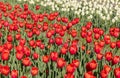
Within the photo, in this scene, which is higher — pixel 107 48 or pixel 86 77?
pixel 86 77

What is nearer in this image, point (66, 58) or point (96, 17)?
point (66, 58)

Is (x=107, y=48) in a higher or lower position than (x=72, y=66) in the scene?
lower

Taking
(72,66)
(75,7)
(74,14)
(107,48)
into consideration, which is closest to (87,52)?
(107,48)

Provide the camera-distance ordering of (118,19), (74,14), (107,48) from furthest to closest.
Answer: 1. (74,14)
2. (118,19)
3. (107,48)

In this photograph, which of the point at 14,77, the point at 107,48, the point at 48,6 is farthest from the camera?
the point at 48,6

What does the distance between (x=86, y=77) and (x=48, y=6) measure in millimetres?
7880

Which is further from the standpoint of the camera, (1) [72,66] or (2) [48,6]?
(2) [48,6]

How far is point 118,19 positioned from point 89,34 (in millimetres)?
3885

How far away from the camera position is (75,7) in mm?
11102

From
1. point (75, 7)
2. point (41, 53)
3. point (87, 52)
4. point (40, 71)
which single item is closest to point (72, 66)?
point (40, 71)

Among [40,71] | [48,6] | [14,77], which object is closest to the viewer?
[14,77]

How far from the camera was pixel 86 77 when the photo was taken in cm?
390

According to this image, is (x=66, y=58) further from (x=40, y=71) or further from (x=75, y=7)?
(x=75, y=7)

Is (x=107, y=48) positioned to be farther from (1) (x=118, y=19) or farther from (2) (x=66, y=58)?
(1) (x=118, y=19)
